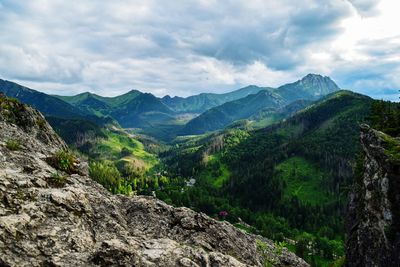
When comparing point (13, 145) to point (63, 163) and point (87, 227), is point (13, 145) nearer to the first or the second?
point (63, 163)

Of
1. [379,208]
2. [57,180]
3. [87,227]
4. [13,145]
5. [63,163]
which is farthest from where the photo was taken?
[379,208]

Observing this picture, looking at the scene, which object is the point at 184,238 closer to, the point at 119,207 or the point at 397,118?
the point at 119,207

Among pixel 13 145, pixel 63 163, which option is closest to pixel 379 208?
pixel 63 163

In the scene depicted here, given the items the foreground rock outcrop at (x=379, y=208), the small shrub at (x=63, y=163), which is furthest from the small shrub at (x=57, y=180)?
the foreground rock outcrop at (x=379, y=208)

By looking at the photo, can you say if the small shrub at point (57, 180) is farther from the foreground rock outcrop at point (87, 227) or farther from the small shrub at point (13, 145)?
the small shrub at point (13, 145)

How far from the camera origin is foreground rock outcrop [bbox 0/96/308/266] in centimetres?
1969

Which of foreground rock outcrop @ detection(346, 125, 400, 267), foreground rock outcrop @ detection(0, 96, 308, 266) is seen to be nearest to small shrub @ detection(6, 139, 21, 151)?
foreground rock outcrop @ detection(0, 96, 308, 266)

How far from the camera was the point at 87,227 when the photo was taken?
2289 cm

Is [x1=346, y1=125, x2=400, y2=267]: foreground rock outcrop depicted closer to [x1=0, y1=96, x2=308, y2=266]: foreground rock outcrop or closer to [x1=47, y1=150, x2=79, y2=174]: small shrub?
[x1=0, y1=96, x2=308, y2=266]: foreground rock outcrop

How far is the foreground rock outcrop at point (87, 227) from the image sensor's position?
775 inches

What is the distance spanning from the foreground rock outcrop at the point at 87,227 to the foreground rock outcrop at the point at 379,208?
33877mm

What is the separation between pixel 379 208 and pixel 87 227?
191 feet

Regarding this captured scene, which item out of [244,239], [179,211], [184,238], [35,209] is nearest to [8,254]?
[35,209]

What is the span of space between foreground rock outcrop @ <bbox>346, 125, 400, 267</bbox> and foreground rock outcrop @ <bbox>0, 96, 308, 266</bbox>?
111ft
